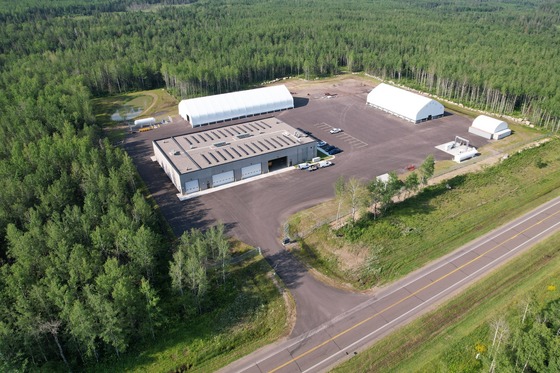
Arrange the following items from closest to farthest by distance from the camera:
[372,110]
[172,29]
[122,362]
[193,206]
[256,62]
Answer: [122,362] < [193,206] < [372,110] < [256,62] < [172,29]

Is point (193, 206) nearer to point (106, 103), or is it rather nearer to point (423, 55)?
point (106, 103)

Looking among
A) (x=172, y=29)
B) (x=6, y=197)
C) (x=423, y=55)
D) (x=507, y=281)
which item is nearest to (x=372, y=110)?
(x=423, y=55)

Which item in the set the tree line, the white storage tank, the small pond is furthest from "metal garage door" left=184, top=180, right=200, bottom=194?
the small pond

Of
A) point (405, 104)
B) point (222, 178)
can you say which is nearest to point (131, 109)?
point (222, 178)

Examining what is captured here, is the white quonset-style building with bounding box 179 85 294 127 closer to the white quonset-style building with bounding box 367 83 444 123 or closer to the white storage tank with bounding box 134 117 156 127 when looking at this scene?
the white storage tank with bounding box 134 117 156 127

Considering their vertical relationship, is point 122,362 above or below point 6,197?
below

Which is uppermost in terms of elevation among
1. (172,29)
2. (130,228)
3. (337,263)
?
(172,29)
